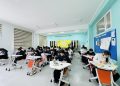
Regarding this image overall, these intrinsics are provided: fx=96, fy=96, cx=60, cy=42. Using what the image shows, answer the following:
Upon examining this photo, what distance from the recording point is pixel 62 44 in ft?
48.5

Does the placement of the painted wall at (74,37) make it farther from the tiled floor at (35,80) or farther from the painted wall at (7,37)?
the tiled floor at (35,80)

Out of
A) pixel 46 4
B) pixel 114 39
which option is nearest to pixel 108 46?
pixel 114 39

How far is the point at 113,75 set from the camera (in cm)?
289

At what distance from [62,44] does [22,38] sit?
650 centimetres

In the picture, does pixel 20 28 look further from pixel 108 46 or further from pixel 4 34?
pixel 108 46

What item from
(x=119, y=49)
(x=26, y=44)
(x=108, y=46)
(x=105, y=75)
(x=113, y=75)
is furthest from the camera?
(x=26, y=44)

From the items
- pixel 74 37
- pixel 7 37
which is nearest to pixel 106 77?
pixel 7 37

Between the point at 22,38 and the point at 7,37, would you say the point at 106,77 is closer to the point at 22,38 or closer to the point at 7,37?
the point at 7,37

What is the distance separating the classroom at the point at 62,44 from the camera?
3.40 meters

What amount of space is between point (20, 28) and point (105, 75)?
28.9 feet

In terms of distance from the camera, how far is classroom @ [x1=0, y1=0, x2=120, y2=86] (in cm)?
340

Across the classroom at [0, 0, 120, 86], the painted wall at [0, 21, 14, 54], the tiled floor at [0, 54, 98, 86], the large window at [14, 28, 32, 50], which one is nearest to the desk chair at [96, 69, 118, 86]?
the classroom at [0, 0, 120, 86]

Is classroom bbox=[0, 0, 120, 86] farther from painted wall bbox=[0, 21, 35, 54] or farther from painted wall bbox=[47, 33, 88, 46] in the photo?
painted wall bbox=[47, 33, 88, 46]

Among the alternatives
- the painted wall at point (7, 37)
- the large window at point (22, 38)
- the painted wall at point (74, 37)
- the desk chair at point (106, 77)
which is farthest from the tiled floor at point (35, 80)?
the painted wall at point (74, 37)
